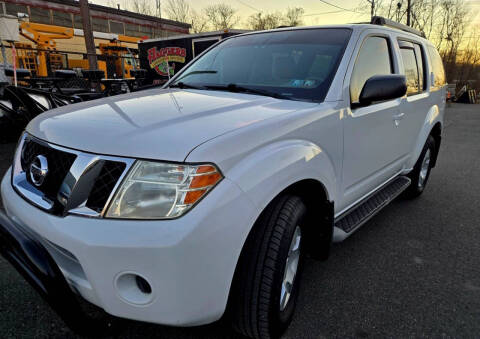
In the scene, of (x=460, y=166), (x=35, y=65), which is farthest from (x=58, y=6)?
(x=460, y=166)

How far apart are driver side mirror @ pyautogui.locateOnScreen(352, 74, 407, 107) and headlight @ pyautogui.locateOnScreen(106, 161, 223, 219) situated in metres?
1.33

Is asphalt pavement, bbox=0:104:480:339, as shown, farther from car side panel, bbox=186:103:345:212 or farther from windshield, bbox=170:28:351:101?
windshield, bbox=170:28:351:101

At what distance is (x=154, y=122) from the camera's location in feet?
5.29

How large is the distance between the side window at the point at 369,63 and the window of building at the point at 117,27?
3788 cm

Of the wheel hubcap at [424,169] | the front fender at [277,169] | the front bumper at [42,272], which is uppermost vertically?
the front fender at [277,169]

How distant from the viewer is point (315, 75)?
2320 millimetres

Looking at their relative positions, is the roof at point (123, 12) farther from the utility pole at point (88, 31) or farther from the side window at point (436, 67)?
the side window at point (436, 67)

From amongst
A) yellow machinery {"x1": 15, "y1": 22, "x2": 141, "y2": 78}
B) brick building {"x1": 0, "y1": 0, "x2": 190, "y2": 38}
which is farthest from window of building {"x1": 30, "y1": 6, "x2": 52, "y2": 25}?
yellow machinery {"x1": 15, "y1": 22, "x2": 141, "y2": 78}

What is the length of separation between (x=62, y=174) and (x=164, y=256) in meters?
0.63

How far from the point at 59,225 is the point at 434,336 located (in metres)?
2.05

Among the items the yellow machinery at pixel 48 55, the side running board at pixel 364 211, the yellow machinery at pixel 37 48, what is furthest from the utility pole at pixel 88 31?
the side running board at pixel 364 211

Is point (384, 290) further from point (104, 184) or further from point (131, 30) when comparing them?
point (131, 30)

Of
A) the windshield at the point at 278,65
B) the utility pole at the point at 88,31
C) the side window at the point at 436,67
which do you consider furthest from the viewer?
the utility pole at the point at 88,31

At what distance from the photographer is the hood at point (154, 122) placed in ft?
4.57
